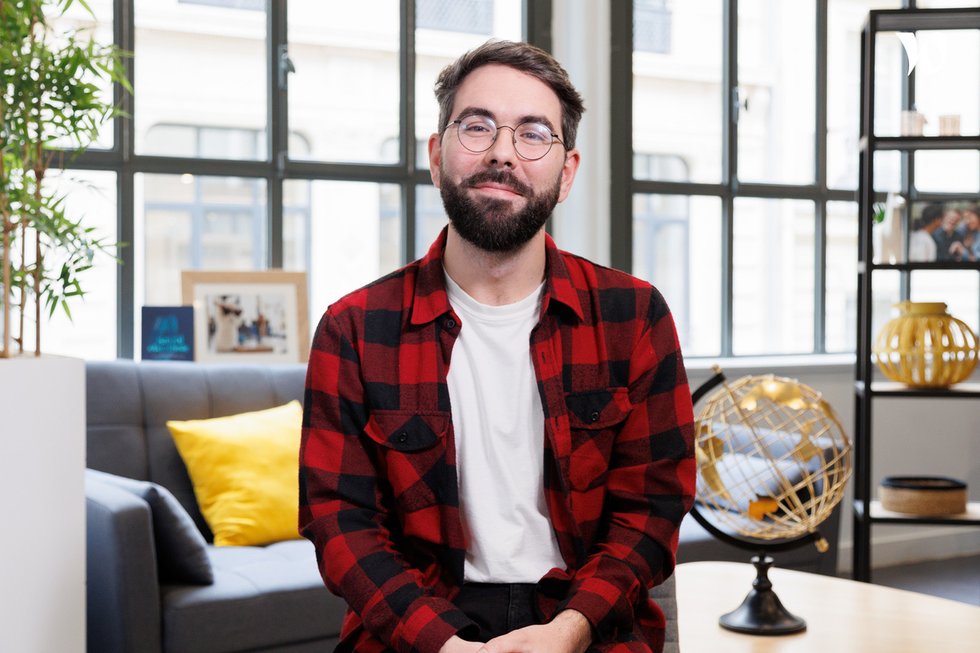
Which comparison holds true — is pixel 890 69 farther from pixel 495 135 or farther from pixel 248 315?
pixel 495 135

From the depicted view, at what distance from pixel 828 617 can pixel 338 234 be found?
248cm

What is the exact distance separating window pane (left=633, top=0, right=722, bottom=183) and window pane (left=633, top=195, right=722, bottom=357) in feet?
0.43

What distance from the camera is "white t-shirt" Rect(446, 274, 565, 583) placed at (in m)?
1.60

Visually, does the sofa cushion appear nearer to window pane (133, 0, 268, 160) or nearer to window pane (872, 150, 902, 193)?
window pane (133, 0, 268, 160)

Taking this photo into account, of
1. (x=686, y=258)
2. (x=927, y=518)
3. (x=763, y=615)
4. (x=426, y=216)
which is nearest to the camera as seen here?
(x=763, y=615)

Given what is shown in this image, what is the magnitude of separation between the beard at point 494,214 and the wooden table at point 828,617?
0.86 metres

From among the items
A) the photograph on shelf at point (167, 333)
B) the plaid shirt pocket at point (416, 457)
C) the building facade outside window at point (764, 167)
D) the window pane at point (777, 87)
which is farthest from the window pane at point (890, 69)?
the plaid shirt pocket at point (416, 457)

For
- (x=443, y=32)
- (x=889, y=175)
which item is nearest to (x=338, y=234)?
(x=443, y=32)

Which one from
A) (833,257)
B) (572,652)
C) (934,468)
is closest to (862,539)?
(934,468)

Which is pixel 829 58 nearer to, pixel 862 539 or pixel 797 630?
pixel 862 539

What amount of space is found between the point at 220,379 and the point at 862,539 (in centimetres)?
212

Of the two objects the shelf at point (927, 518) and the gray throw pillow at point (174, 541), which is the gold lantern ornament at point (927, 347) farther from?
the gray throw pillow at point (174, 541)

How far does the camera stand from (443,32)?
14.1ft

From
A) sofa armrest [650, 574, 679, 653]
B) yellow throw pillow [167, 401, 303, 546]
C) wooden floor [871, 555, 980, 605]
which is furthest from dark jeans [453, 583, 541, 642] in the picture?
wooden floor [871, 555, 980, 605]
